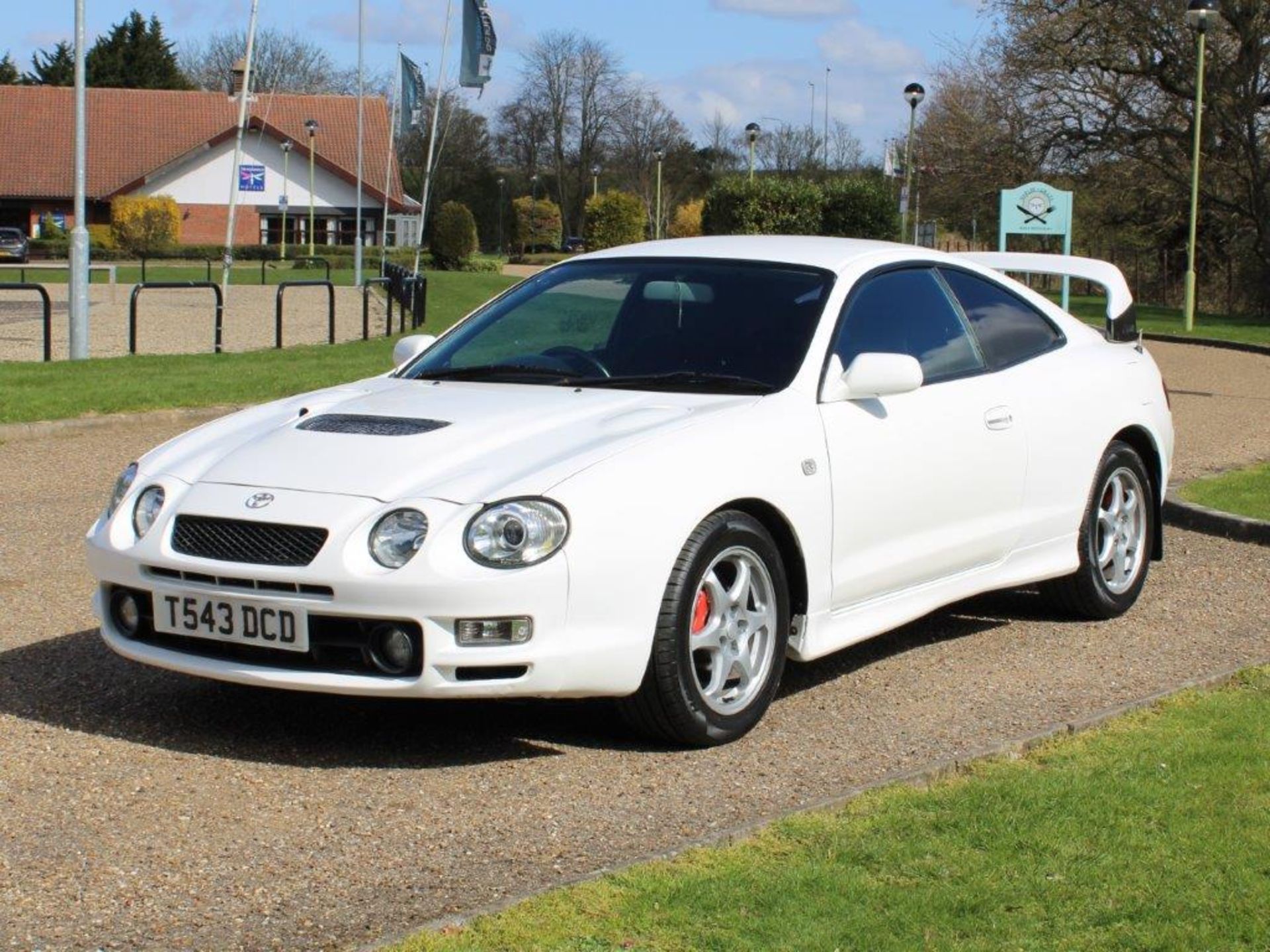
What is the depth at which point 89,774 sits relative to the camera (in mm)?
5105

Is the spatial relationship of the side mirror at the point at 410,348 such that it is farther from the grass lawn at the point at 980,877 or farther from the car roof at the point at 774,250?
the grass lawn at the point at 980,877

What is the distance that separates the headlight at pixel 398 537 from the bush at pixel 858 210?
4027 centimetres

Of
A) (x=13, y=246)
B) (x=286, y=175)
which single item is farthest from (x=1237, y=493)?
(x=286, y=175)

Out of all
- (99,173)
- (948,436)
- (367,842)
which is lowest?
(367,842)

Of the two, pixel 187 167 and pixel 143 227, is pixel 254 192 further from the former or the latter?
pixel 143 227

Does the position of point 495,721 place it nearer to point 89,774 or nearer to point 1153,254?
point 89,774

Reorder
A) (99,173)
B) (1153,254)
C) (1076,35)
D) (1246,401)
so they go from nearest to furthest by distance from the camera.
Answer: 1. (1246,401)
2. (1076,35)
3. (1153,254)
4. (99,173)

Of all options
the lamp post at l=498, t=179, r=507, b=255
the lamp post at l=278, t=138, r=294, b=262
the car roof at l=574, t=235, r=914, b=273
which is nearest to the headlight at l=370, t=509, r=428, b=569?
the car roof at l=574, t=235, r=914, b=273

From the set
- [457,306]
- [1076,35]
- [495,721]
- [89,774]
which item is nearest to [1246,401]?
[495,721]

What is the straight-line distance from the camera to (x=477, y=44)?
36375 mm

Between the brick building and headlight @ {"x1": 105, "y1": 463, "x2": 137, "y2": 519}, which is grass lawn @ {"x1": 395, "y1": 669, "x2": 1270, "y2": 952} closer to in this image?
headlight @ {"x1": 105, "y1": 463, "x2": 137, "y2": 519}

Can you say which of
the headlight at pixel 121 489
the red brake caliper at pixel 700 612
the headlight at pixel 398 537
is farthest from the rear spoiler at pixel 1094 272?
the headlight at pixel 121 489

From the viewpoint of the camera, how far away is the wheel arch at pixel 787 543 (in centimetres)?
563

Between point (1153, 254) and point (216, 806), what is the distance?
165ft
